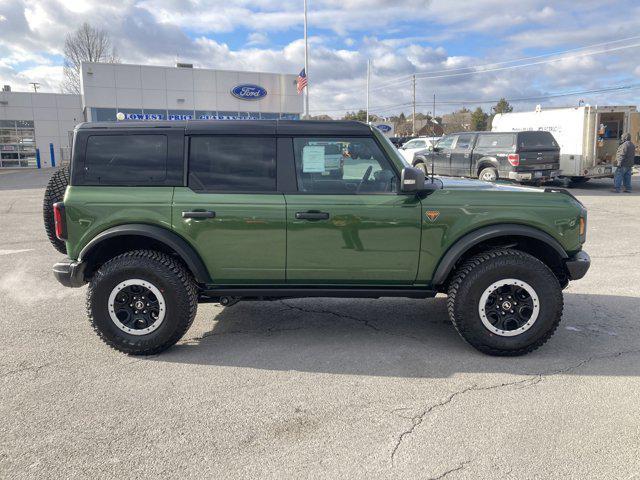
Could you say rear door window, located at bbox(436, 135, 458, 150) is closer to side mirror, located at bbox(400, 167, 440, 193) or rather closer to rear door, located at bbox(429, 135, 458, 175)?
rear door, located at bbox(429, 135, 458, 175)

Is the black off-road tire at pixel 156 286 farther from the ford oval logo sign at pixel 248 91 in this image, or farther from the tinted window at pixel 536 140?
the ford oval logo sign at pixel 248 91

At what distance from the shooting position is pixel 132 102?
2958cm

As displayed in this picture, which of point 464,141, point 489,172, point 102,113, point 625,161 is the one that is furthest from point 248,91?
point 625,161

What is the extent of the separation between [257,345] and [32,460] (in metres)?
1.94

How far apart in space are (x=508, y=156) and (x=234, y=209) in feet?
41.5

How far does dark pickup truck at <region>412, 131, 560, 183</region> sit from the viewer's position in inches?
584

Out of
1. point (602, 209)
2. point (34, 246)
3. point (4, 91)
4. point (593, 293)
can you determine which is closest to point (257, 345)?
point (593, 293)

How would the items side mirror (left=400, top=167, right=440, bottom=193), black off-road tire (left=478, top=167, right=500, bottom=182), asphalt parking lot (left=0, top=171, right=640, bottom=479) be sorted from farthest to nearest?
black off-road tire (left=478, top=167, right=500, bottom=182), side mirror (left=400, top=167, right=440, bottom=193), asphalt parking lot (left=0, top=171, right=640, bottom=479)

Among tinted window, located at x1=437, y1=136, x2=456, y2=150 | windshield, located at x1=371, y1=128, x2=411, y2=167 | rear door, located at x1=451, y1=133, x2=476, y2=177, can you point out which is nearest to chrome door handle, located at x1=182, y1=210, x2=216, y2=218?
windshield, located at x1=371, y1=128, x2=411, y2=167

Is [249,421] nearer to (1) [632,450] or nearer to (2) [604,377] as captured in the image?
(1) [632,450]

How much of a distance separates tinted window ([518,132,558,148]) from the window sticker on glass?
12279 millimetres

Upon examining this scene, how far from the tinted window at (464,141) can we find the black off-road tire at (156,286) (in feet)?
44.6

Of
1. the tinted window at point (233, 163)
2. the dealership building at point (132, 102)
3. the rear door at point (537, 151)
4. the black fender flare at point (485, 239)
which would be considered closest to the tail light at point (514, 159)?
the rear door at point (537, 151)

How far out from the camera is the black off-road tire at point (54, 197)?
4.42 m
